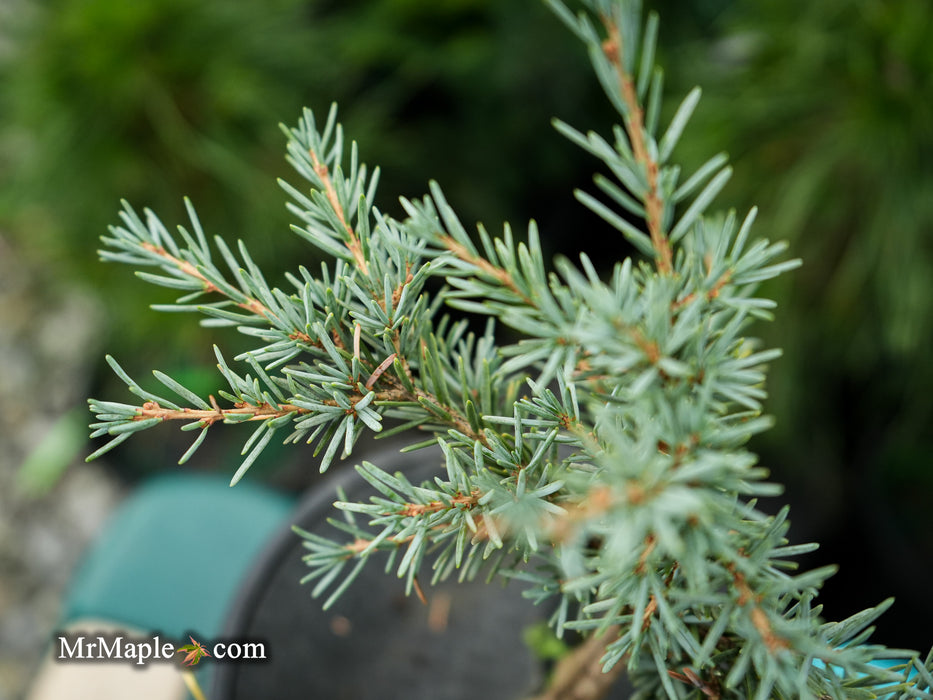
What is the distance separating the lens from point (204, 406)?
248 millimetres

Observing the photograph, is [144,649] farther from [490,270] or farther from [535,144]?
[535,144]

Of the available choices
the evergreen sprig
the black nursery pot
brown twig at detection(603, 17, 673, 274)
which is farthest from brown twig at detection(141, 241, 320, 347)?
the black nursery pot

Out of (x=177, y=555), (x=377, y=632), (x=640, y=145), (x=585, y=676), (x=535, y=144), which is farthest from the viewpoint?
(x=535, y=144)

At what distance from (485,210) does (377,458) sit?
55 cm

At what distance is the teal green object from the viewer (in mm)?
645

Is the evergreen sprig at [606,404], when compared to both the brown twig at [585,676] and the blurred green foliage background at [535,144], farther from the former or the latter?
the blurred green foliage background at [535,144]

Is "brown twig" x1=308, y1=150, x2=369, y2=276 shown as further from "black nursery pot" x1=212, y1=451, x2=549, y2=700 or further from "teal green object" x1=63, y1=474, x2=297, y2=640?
"teal green object" x1=63, y1=474, x2=297, y2=640

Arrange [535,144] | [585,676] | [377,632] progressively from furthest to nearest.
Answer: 1. [535,144]
2. [377,632]
3. [585,676]

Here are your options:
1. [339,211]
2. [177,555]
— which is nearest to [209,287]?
[339,211]

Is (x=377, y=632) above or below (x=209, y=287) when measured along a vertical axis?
below

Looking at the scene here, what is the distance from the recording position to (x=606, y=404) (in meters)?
0.24

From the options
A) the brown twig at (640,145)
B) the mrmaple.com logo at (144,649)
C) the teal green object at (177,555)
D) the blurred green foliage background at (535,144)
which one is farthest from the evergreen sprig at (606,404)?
the blurred green foliage background at (535,144)

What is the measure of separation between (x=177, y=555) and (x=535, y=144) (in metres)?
0.68

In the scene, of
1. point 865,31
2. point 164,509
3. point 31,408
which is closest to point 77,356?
point 31,408
